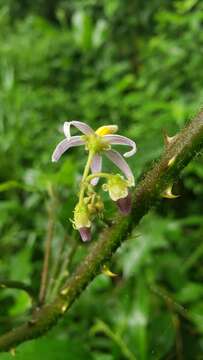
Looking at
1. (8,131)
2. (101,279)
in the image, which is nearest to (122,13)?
(8,131)

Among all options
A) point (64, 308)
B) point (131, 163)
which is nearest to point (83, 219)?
point (64, 308)

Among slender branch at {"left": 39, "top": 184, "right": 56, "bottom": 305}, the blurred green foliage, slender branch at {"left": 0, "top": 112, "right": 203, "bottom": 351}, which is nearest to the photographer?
slender branch at {"left": 0, "top": 112, "right": 203, "bottom": 351}

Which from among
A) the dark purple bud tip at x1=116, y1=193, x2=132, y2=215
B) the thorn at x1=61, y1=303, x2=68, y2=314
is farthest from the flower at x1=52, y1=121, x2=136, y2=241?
the thorn at x1=61, y1=303, x2=68, y2=314

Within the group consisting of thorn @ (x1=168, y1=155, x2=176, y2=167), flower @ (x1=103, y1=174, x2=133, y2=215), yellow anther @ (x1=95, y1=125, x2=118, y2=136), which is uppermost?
yellow anther @ (x1=95, y1=125, x2=118, y2=136)

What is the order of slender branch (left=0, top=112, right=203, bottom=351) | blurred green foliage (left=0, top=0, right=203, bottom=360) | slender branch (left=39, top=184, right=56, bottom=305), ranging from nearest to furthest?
slender branch (left=0, top=112, right=203, bottom=351), slender branch (left=39, top=184, right=56, bottom=305), blurred green foliage (left=0, top=0, right=203, bottom=360)

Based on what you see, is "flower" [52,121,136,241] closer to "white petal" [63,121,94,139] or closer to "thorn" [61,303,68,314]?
"white petal" [63,121,94,139]

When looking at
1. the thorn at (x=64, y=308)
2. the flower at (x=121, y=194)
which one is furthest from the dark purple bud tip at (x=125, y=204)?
the thorn at (x=64, y=308)
